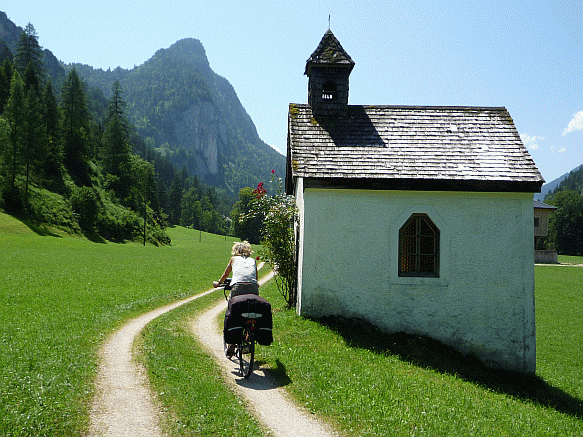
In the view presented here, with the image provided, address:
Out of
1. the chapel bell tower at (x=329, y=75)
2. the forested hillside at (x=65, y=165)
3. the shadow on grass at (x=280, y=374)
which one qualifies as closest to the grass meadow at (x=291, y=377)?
the shadow on grass at (x=280, y=374)

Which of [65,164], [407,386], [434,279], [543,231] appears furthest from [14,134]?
[543,231]

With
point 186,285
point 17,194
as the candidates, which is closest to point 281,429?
point 186,285

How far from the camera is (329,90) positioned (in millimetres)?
15688

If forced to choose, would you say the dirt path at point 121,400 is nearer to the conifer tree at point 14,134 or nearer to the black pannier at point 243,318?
the black pannier at point 243,318

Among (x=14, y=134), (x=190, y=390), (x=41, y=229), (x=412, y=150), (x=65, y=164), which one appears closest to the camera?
(x=190, y=390)

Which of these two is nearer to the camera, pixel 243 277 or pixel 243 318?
pixel 243 318

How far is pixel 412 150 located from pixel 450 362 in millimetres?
6529

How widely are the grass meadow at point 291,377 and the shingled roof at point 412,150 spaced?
4.48m

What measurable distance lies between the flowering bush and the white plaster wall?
1669 mm

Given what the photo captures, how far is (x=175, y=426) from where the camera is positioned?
5.42 metres

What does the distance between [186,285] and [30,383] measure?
576 inches

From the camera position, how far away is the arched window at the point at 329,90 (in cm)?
1559

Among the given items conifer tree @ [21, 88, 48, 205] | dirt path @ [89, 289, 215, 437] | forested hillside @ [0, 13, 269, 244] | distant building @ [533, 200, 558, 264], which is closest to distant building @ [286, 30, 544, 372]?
dirt path @ [89, 289, 215, 437]

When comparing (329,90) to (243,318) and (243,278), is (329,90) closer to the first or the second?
(243,278)
